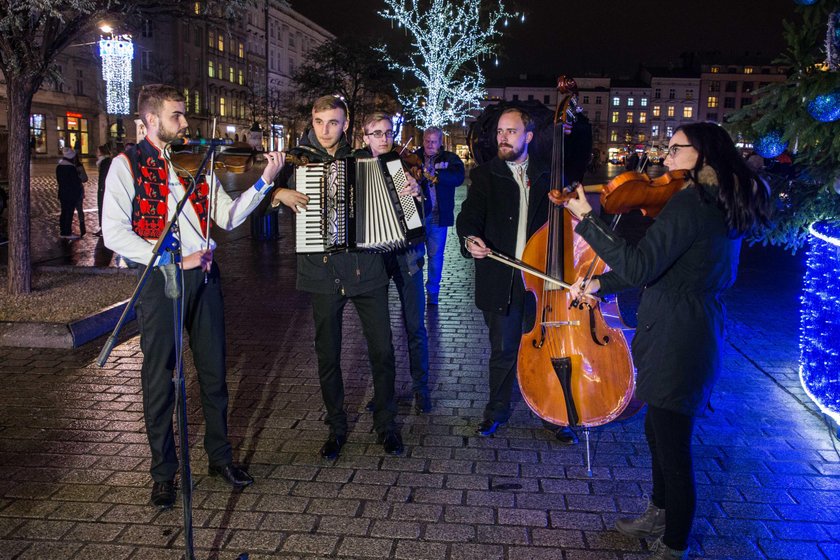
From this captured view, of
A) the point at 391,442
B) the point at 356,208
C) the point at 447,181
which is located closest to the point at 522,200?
the point at 356,208

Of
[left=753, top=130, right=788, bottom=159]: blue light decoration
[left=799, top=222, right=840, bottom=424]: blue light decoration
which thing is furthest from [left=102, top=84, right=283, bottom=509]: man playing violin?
[left=799, top=222, right=840, bottom=424]: blue light decoration

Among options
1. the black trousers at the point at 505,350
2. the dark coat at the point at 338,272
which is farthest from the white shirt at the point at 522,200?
the dark coat at the point at 338,272

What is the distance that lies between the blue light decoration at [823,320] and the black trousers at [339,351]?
9.75 feet

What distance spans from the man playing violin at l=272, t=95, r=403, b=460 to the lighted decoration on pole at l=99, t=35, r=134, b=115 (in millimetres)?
32177

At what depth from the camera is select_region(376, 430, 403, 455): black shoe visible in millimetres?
4637

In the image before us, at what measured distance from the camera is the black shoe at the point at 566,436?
4.85 meters

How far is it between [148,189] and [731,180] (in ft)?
9.21

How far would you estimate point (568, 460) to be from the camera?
4566 mm

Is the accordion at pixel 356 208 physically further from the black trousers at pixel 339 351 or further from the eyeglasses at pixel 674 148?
the eyeglasses at pixel 674 148

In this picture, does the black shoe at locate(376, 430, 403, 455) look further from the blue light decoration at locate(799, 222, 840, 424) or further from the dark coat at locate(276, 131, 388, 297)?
the blue light decoration at locate(799, 222, 840, 424)

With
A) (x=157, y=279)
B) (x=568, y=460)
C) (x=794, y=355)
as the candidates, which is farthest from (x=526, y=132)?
(x=794, y=355)

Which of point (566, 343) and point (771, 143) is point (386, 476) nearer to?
point (566, 343)

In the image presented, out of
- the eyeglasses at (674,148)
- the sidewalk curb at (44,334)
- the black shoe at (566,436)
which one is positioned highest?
the eyeglasses at (674,148)

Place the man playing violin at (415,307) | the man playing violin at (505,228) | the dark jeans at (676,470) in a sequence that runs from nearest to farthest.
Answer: the dark jeans at (676,470) → the man playing violin at (505,228) → the man playing violin at (415,307)
